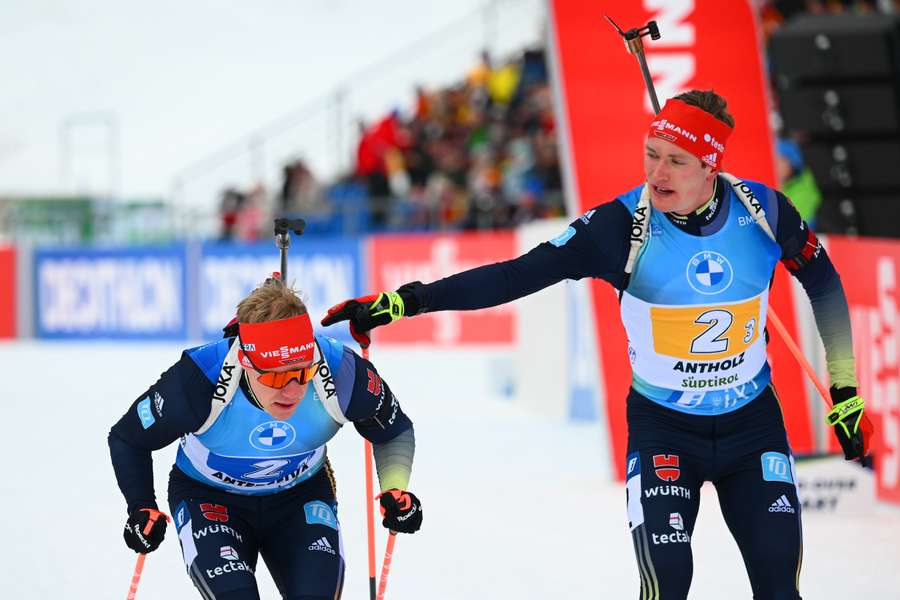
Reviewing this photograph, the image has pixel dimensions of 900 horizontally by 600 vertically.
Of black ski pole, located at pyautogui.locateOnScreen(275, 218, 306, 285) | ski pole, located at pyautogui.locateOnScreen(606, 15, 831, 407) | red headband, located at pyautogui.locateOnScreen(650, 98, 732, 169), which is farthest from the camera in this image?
ski pole, located at pyautogui.locateOnScreen(606, 15, 831, 407)

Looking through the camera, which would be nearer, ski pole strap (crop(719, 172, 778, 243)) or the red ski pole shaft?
ski pole strap (crop(719, 172, 778, 243))

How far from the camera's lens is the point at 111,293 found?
785 inches

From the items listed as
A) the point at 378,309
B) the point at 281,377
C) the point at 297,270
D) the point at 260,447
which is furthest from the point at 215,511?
the point at 297,270

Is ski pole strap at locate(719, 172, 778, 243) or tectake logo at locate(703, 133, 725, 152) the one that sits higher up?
tectake logo at locate(703, 133, 725, 152)

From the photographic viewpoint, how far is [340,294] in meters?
18.8

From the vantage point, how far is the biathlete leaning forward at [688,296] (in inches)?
158

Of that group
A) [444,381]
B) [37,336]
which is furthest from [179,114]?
[444,381]

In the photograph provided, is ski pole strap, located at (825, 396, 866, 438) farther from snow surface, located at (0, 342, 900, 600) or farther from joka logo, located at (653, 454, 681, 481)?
snow surface, located at (0, 342, 900, 600)

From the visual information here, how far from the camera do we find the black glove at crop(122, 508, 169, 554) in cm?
396

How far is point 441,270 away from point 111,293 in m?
5.41

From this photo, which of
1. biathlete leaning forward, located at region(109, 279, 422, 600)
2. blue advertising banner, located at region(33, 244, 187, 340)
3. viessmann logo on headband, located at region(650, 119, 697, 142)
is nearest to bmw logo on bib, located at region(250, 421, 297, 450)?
biathlete leaning forward, located at region(109, 279, 422, 600)

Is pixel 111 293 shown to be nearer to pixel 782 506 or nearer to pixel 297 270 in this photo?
pixel 297 270

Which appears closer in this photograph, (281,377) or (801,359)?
(281,377)

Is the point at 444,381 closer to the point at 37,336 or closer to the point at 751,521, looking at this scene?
the point at 37,336
